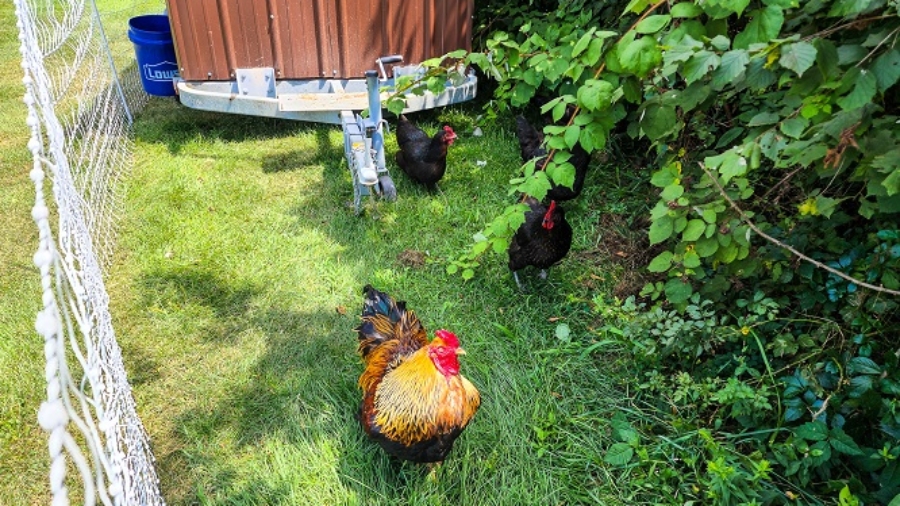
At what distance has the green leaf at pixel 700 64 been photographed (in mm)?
1669

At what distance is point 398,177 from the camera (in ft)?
16.1

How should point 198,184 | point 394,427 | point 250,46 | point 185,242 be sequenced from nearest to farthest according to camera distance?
point 394,427 < point 185,242 < point 198,184 < point 250,46

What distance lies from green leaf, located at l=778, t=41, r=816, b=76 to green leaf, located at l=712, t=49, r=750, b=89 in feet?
0.35

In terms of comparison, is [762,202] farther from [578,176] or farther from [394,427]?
[394,427]

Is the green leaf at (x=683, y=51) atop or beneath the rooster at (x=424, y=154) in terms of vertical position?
atop

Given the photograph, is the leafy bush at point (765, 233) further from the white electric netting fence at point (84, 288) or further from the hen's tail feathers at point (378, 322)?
the white electric netting fence at point (84, 288)

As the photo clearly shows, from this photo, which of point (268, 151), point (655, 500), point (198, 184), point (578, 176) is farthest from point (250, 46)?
point (655, 500)

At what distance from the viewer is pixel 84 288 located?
7.04 ft

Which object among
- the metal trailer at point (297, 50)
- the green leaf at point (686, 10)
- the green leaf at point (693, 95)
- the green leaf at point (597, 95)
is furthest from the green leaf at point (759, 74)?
the metal trailer at point (297, 50)

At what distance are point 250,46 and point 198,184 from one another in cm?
144

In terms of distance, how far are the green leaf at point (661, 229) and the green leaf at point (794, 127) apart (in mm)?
582

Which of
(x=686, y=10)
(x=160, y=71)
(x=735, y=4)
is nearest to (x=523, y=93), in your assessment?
(x=686, y=10)

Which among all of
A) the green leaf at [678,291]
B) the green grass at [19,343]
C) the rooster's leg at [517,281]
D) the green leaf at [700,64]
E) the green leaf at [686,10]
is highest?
the green leaf at [686,10]

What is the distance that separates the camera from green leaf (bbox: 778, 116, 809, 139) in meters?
1.78
